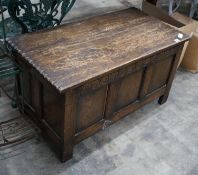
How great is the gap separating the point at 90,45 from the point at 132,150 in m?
0.79

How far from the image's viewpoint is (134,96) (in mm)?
2115

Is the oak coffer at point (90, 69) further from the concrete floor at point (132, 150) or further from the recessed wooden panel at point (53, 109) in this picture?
the concrete floor at point (132, 150)

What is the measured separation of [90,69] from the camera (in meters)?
1.63

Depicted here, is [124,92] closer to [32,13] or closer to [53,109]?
[53,109]

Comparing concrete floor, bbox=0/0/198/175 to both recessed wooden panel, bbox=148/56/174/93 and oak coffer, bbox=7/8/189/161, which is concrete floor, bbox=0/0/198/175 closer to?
oak coffer, bbox=7/8/189/161

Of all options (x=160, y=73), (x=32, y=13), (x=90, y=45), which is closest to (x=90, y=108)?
(x=90, y=45)

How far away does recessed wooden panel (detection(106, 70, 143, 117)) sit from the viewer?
1869 millimetres

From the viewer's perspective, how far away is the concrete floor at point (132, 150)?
6.10ft

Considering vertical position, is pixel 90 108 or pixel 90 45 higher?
pixel 90 45

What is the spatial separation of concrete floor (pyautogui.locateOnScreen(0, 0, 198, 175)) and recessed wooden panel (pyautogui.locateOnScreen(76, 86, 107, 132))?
0.25 meters

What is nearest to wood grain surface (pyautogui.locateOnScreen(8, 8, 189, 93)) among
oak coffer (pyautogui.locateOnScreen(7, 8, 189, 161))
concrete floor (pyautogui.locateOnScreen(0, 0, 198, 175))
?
oak coffer (pyautogui.locateOnScreen(7, 8, 189, 161))

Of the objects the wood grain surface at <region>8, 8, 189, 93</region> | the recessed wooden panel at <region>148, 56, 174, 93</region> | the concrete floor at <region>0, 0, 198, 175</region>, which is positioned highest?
the wood grain surface at <region>8, 8, 189, 93</region>

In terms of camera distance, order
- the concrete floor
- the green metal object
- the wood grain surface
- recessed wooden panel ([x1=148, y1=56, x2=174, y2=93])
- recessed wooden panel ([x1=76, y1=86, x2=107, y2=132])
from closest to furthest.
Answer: the wood grain surface
recessed wooden panel ([x1=76, y1=86, x2=107, y2=132])
the concrete floor
the green metal object
recessed wooden panel ([x1=148, y1=56, x2=174, y2=93])

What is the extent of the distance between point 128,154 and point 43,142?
0.59m
